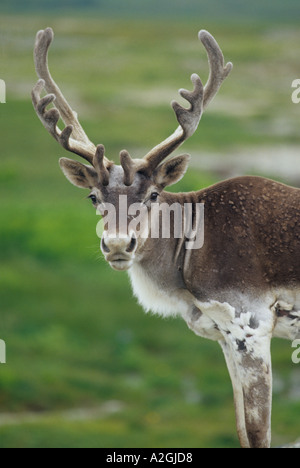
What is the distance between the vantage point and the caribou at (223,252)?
1291cm

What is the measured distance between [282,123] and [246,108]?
4.79 metres

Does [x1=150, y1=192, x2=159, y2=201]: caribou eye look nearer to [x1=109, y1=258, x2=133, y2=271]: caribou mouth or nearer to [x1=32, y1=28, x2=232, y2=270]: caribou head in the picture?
[x1=32, y1=28, x2=232, y2=270]: caribou head

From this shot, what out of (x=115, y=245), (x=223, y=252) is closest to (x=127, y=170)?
(x=115, y=245)

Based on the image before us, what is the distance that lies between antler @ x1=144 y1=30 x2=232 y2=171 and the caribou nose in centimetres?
120

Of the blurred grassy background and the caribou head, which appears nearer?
the caribou head

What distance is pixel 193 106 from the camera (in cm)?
1323

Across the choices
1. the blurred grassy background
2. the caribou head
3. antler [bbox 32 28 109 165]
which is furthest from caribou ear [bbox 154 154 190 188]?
the blurred grassy background

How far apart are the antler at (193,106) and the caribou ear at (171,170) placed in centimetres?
11

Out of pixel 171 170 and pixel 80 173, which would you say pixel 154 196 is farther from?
pixel 80 173

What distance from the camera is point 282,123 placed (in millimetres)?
64625

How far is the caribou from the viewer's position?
1291 cm

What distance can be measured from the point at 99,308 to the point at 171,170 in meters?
21.6

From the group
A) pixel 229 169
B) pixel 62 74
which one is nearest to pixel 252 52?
pixel 62 74

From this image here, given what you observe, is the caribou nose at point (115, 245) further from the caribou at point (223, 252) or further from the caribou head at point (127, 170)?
the caribou at point (223, 252)
